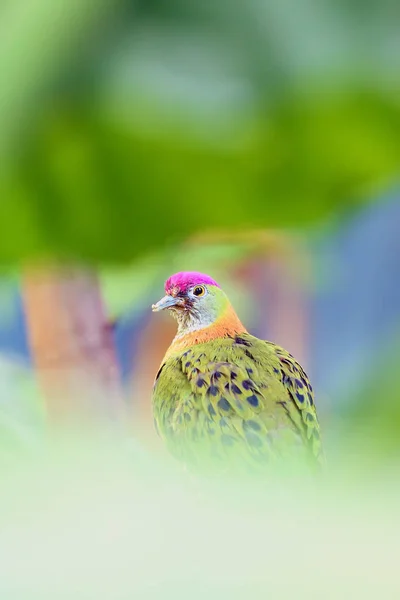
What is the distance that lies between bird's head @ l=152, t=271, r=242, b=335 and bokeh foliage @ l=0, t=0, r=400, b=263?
34mm

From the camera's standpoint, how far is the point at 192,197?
0.98 ft

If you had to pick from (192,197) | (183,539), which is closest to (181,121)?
(192,197)

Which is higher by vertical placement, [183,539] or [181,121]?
[181,121]

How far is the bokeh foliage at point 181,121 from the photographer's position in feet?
0.95

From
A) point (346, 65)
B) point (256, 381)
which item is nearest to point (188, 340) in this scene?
point (256, 381)

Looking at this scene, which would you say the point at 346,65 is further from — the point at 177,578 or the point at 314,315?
the point at 177,578

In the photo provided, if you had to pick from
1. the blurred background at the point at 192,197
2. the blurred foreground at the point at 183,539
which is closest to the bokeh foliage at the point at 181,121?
the blurred background at the point at 192,197

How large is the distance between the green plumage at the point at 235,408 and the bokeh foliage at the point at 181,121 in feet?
0.20

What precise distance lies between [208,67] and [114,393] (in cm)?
15

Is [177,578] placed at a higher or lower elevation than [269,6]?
lower

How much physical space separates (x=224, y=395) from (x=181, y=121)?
0.38 ft

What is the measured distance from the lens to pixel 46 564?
0.70 ft

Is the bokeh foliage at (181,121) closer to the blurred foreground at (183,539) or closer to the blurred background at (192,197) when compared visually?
the blurred background at (192,197)

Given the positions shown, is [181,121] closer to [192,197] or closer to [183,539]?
[192,197]
